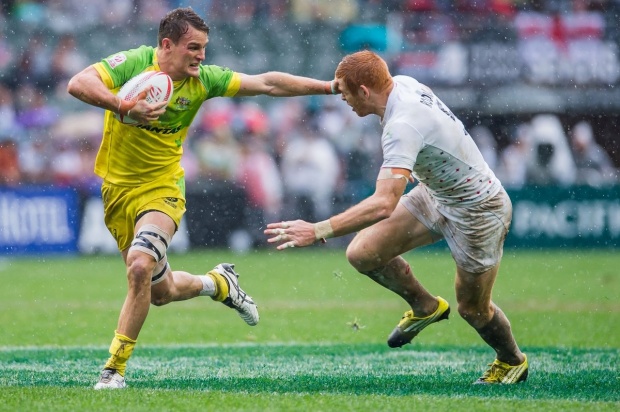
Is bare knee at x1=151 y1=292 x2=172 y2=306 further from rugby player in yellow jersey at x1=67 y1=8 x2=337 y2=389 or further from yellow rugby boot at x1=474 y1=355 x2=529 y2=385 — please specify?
yellow rugby boot at x1=474 y1=355 x2=529 y2=385

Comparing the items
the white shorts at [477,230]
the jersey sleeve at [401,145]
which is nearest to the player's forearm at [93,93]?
the jersey sleeve at [401,145]

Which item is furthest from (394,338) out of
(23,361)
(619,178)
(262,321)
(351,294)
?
(619,178)

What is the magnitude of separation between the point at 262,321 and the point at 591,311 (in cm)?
375

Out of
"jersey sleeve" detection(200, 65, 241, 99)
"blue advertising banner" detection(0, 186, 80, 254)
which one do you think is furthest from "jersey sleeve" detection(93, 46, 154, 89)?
"blue advertising banner" detection(0, 186, 80, 254)

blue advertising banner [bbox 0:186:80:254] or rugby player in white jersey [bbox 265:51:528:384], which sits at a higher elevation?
rugby player in white jersey [bbox 265:51:528:384]

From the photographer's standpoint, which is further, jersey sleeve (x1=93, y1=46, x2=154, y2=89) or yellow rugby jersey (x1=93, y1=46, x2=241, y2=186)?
yellow rugby jersey (x1=93, y1=46, x2=241, y2=186)

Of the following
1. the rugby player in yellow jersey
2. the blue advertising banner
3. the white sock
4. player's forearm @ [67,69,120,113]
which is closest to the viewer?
player's forearm @ [67,69,120,113]

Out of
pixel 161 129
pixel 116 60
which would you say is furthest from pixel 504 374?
pixel 116 60

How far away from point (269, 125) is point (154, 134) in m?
13.4

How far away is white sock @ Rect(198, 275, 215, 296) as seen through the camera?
8414 millimetres

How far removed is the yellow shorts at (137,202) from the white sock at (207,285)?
79 centimetres

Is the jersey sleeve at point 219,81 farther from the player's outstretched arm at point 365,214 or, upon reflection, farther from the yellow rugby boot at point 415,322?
the yellow rugby boot at point 415,322

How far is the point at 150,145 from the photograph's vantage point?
768 centimetres

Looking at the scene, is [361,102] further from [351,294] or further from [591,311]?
[351,294]
